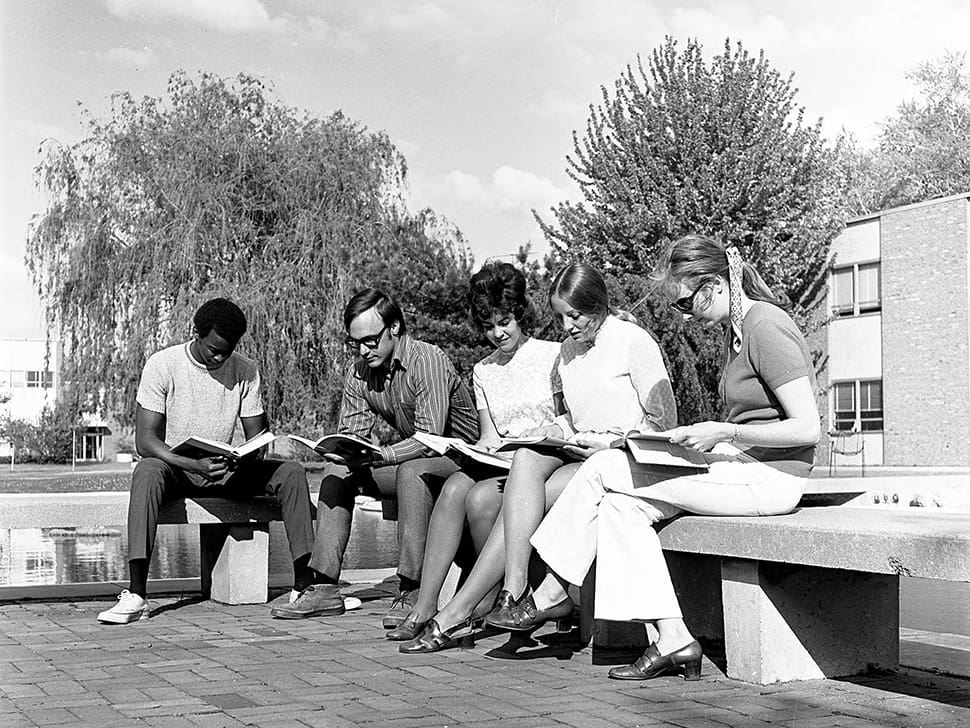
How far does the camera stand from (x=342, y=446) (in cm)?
544

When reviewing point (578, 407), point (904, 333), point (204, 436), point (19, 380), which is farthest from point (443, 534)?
point (19, 380)

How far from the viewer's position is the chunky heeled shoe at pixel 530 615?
4336 millimetres

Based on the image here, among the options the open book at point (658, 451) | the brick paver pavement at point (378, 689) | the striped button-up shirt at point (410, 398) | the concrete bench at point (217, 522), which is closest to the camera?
the brick paver pavement at point (378, 689)

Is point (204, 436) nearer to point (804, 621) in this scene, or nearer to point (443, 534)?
point (443, 534)

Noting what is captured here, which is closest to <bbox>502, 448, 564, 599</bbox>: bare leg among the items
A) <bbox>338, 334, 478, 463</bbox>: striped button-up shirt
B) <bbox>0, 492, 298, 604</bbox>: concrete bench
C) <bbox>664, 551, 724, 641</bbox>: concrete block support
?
<bbox>664, 551, 724, 641</bbox>: concrete block support

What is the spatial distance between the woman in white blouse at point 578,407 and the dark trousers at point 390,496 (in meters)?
0.44

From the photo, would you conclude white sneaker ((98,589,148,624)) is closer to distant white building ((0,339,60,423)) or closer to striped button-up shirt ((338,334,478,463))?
striped button-up shirt ((338,334,478,463))

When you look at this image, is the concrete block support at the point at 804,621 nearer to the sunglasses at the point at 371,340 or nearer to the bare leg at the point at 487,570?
the bare leg at the point at 487,570

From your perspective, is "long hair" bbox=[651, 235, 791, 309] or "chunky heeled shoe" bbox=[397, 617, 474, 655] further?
"chunky heeled shoe" bbox=[397, 617, 474, 655]

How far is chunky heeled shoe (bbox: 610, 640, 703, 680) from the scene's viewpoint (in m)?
4.15

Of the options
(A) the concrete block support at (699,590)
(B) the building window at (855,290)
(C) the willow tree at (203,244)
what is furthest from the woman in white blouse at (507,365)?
(B) the building window at (855,290)

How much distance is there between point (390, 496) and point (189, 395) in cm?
125

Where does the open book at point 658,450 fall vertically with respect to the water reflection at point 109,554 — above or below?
above

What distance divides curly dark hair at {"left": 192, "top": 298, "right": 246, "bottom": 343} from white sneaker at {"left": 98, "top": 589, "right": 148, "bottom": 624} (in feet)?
4.39
